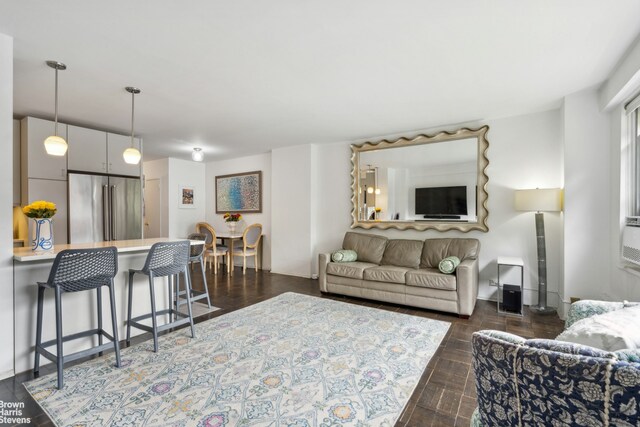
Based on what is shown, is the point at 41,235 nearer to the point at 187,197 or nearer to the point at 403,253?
the point at 403,253

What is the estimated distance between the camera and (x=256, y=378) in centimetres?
218

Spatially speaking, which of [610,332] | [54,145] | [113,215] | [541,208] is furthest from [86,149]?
[541,208]

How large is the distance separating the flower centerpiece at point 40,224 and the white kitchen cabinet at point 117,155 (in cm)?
214

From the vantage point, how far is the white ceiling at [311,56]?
193 centimetres

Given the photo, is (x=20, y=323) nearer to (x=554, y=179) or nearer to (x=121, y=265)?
(x=121, y=265)

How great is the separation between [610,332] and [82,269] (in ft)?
9.84

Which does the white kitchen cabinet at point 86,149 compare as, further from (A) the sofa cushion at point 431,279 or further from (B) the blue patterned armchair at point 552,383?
(B) the blue patterned armchair at point 552,383

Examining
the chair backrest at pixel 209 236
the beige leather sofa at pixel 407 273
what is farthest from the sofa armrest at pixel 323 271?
the chair backrest at pixel 209 236

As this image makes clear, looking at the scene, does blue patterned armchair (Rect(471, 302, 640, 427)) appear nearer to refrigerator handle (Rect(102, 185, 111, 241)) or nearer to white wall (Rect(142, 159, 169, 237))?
refrigerator handle (Rect(102, 185, 111, 241))

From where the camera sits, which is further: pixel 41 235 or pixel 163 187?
pixel 163 187

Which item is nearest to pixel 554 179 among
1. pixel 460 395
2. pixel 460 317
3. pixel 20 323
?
pixel 460 317

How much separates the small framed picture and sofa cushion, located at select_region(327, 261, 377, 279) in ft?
14.3

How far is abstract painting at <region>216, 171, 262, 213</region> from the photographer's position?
6556 millimetres

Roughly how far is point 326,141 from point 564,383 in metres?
4.97
